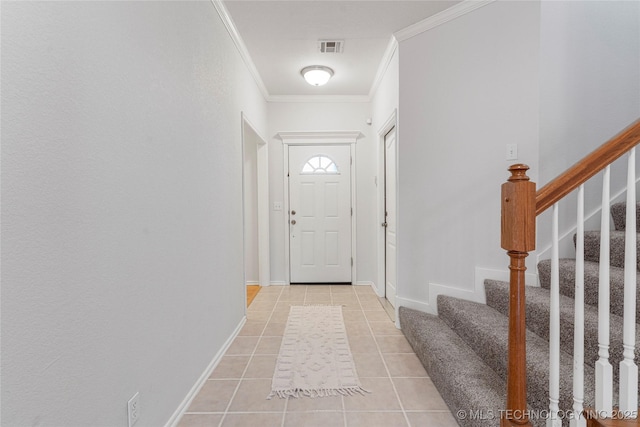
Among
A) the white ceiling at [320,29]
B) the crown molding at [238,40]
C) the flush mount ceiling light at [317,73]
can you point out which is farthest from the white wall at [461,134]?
the crown molding at [238,40]

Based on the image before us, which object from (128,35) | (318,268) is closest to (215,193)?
(128,35)

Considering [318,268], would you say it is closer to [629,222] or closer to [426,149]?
[426,149]

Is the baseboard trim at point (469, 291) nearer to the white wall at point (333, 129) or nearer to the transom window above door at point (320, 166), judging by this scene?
the white wall at point (333, 129)

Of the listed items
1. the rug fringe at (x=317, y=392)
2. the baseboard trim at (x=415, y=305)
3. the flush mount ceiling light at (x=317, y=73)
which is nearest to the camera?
the rug fringe at (x=317, y=392)

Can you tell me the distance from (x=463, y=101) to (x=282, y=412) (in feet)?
8.29

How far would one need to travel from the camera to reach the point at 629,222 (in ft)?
3.45

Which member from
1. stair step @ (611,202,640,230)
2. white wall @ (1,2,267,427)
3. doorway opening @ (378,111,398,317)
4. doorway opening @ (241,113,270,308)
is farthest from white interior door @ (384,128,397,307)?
white wall @ (1,2,267,427)

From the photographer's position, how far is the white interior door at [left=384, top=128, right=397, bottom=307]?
3.43 m

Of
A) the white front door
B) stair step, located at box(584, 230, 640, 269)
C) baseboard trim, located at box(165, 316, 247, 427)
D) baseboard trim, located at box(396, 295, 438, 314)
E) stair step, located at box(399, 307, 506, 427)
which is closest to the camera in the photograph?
stair step, located at box(399, 307, 506, 427)

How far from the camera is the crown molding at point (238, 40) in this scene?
237 cm

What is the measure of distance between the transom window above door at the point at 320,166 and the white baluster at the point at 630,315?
353 centimetres

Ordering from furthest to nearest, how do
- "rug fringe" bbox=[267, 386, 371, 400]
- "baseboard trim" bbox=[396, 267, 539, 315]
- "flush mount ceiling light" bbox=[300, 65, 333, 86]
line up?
"flush mount ceiling light" bbox=[300, 65, 333, 86] → "baseboard trim" bbox=[396, 267, 539, 315] → "rug fringe" bbox=[267, 386, 371, 400]

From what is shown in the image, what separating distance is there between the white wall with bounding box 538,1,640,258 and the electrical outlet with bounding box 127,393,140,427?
2.56m

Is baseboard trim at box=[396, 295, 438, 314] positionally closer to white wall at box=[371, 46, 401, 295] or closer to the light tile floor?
the light tile floor
